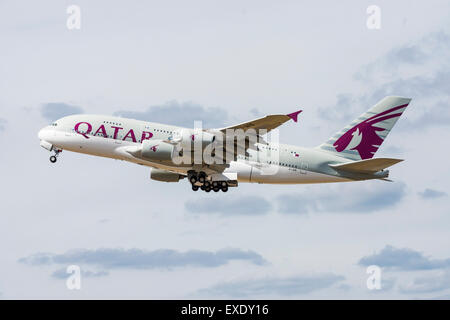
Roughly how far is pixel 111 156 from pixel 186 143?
700cm

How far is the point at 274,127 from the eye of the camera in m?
55.6

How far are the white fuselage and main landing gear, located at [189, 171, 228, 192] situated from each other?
2.41 ft

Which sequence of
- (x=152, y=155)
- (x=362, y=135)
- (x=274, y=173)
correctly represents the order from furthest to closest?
(x=362, y=135)
(x=274, y=173)
(x=152, y=155)

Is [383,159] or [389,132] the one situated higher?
[389,132]

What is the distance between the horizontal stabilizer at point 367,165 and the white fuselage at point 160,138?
0.87 meters

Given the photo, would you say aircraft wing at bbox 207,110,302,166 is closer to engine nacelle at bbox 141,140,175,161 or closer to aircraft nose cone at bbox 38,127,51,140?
engine nacelle at bbox 141,140,175,161

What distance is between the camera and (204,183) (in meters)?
64.1

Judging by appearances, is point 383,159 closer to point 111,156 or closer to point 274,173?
point 274,173

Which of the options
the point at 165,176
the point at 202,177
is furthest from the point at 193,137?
the point at 165,176

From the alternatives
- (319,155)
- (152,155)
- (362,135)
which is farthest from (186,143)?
(362,135)

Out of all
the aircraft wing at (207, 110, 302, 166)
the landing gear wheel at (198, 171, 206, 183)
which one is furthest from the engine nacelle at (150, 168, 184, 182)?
the aircraft wing at (207, 110, 302, 166)

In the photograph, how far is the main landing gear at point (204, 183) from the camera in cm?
6356

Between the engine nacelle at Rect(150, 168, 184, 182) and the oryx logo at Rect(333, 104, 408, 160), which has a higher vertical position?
the oryx logo at Rect(333, 104, 408, 160)

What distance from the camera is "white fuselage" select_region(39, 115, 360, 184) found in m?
60.8
